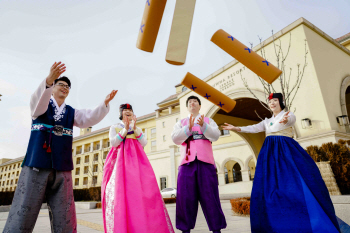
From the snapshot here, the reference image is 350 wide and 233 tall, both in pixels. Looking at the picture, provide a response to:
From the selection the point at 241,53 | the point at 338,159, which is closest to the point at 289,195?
the point at 241,53

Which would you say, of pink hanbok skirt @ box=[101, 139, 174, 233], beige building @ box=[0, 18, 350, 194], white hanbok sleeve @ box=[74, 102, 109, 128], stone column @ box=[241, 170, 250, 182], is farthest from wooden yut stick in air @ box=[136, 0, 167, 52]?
stone column @ box=[241, 170, 250, 182]

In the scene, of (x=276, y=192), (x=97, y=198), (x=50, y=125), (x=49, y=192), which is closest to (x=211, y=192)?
(x=276, y=192)

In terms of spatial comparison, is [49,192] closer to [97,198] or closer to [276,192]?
[276,192]

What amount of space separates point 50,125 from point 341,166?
6032 mm

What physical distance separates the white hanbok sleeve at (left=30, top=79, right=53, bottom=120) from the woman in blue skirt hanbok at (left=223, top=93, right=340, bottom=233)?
249cm

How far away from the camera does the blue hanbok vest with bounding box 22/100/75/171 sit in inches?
80.7

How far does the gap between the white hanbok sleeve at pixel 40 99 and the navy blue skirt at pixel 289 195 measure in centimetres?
249

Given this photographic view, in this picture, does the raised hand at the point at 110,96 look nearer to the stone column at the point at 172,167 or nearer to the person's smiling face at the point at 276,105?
the person's smiling face at the point at 276,105

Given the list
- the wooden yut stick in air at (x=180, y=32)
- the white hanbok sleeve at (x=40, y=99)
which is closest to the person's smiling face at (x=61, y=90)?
the white hanbok sleeve at (x=40, y=99)

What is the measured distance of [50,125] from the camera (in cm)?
220

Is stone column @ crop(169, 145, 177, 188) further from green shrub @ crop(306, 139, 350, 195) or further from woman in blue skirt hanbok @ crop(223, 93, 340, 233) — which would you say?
woman in blue skirt hanbok @ crop(223, 93, 340, 233)

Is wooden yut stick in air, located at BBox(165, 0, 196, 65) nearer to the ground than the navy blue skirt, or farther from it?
farther from it

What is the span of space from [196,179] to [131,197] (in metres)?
0.87

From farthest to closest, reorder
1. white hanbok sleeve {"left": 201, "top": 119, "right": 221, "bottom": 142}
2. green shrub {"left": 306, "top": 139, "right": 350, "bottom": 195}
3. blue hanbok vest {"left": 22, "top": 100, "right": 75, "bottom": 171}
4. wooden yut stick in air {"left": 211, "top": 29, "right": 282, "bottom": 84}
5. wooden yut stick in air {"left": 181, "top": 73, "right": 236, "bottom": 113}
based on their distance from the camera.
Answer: green shrub {"left": 306, "top": 139, "right": 350, "bottom": 195} → wooden yut stick in air {"left": 181, "top": 73, "right": 236, "bottom": 113} → wooden yut stick in air {"left": 211, "top": 29, "right": 282, "bottom": 84} → white hanbok sleeve {"left": 201, "top": 119, "right": 221, "bottom": 142} → blue hanbok vest {"left": 22, "top": 100, "right": 75, "bottom": 171}
